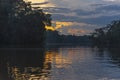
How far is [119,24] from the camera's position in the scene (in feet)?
654

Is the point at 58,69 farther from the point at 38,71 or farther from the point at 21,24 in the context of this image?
the point at 21,24

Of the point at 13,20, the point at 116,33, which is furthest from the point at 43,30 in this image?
the point at 116,33

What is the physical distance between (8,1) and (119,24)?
10561 cm

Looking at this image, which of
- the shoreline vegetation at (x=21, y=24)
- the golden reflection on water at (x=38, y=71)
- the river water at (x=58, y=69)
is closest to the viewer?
the golden reflection on water at (x=38, y=71)

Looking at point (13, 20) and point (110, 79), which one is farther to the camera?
point (13, 20)

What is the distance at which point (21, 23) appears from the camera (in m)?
111

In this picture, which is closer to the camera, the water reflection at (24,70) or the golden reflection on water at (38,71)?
the golden reflection on water at (38,71)

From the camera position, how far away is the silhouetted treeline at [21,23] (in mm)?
101250

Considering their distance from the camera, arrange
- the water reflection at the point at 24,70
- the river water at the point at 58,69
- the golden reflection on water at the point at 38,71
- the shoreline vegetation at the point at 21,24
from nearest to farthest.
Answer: the golden reflection on water at the point at 38,71 → the water reflection at the point at 24,70 → the river water at the point at 58,69 → the shoreline vegetation at the point at 21,24

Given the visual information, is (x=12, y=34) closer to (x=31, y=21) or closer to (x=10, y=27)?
(x=10, y=27)

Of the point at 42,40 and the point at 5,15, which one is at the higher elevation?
the point at 5,15

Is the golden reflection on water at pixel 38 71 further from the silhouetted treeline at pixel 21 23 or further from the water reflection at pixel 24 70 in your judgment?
the silhouetted treeline at pixel 21 23

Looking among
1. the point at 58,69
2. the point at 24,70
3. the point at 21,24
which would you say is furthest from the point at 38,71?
the point at 21,24

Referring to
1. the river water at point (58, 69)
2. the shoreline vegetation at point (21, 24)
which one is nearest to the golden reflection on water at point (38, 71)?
the river water at point (58, 69)
